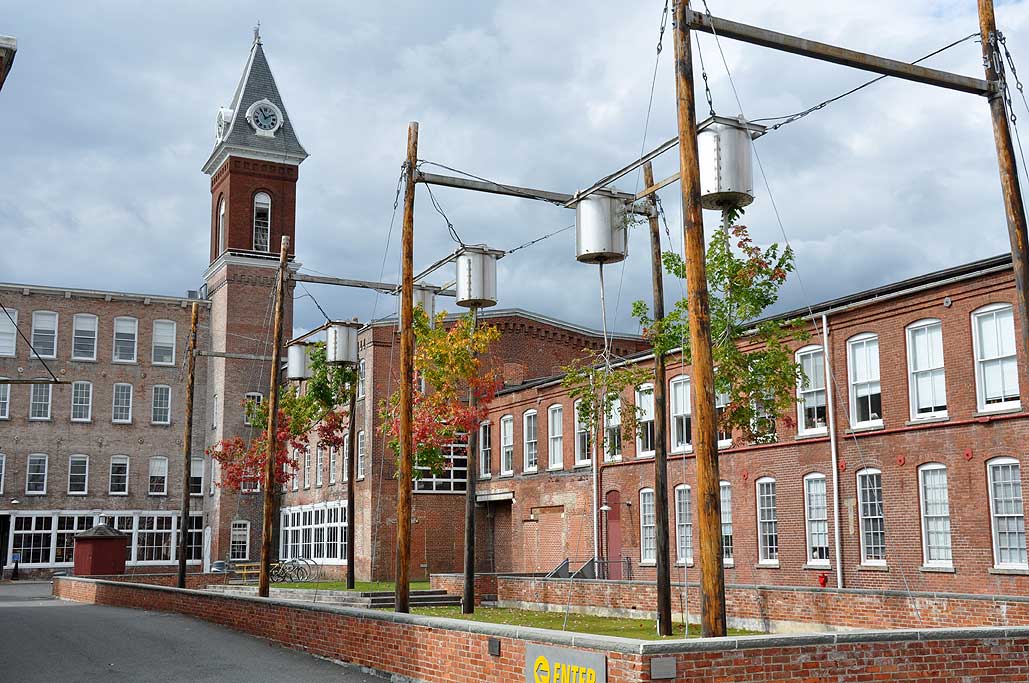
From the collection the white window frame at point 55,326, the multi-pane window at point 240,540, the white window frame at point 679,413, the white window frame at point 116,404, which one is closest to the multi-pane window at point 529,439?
the white window frame at point 679,413

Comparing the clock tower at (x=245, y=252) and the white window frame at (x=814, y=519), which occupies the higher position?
the clock tower at (x=245, y=252)

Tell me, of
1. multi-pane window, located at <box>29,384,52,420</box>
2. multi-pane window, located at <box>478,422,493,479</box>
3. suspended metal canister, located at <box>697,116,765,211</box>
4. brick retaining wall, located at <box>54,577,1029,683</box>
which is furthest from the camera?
multi-pane window, located at <box>29,384,52,420</box>

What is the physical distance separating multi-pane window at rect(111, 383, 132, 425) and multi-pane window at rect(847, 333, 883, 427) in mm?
43301

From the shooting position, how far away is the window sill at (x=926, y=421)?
78.0 ft

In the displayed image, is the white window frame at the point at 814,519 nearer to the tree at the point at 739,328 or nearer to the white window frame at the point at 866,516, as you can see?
the white window frame at the point at 866,516

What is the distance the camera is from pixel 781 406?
68.8 ft

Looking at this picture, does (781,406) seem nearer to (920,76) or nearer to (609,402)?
(609,402)

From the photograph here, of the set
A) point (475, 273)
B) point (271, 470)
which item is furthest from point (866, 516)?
point (271, 470)

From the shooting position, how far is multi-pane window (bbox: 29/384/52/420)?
183ft

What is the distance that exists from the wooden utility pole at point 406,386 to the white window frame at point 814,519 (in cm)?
1123

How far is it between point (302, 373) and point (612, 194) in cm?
1739

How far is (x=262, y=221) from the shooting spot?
197ft

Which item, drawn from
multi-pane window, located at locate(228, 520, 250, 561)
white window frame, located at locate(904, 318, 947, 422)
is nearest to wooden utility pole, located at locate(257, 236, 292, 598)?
white window frame, located at locate(904, 318, 947, 422)

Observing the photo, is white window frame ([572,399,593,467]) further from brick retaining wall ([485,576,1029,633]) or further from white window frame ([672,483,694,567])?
brick retaining wall ([485,576,1029,633])
